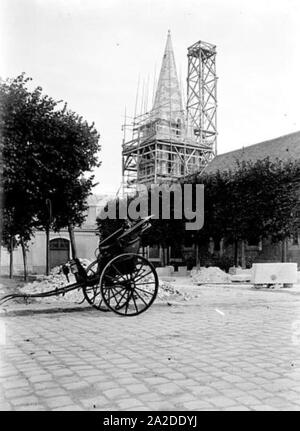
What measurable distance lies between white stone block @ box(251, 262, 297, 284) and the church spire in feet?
122

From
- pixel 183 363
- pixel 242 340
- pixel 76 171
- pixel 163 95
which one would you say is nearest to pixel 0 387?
pixel 183 363

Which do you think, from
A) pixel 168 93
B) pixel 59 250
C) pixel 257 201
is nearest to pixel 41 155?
pixel 257 201

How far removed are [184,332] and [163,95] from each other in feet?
160

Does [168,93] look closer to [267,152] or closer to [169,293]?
[267,152]

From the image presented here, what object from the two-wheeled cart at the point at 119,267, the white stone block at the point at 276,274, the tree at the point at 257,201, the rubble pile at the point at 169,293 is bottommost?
the rubble pile at the point at 169,293

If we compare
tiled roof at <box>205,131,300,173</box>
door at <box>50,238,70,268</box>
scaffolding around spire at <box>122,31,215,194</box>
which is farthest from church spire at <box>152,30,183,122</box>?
door at <box>50,238,70,268</box>

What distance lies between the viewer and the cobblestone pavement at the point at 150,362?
3.53m

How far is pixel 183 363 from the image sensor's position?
4742 mm

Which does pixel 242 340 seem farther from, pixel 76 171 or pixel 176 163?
pixel 176 163

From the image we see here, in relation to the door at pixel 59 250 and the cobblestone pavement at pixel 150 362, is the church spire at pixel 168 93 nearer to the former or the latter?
the door at pixel 59 250

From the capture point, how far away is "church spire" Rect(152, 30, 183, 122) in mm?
51969

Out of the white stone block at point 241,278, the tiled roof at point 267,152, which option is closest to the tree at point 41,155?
the white stone block at point 241,278

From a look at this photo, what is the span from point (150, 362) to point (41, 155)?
13428 mm

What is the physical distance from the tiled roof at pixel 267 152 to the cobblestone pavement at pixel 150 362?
2538cm
